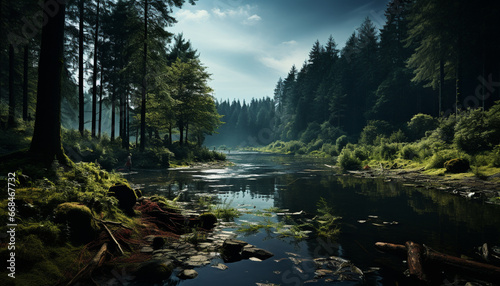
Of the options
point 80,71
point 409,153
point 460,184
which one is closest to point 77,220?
point 460,184

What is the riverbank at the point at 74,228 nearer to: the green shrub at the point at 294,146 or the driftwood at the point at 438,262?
the driftwood at the point at 438,262

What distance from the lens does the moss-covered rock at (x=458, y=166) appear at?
14375 mm

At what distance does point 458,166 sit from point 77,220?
18444 mm

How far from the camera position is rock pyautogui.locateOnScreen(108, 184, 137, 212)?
6.46 meters

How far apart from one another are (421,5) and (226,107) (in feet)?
392

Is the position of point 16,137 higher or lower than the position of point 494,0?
lower

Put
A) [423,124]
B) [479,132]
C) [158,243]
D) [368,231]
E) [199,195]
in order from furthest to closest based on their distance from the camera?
1. [423,124]
2. [479,132]
3. [199,195]
4. [368,231]
5. [158,243]

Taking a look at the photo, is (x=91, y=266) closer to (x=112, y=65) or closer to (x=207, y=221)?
(x=207, y=221)

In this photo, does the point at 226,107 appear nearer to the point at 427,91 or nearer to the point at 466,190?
the point at 427,91

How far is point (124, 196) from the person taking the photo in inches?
257

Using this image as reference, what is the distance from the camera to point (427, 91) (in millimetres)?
45531

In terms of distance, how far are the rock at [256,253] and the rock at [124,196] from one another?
11.4ft

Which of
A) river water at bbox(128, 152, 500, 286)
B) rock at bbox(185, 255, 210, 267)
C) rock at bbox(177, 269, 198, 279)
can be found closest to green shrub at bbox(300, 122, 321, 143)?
river water at bbox(128, 152, 500, 286)

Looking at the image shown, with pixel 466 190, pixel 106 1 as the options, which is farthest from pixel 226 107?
pixel 466 190
